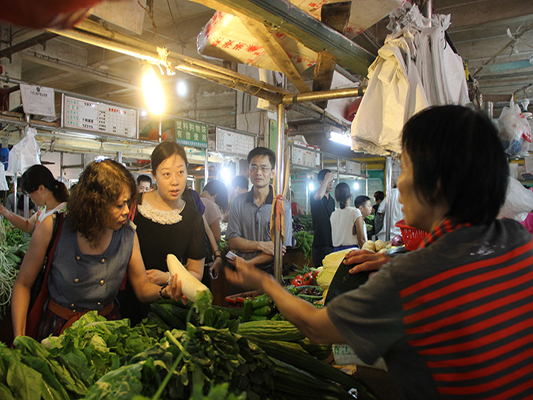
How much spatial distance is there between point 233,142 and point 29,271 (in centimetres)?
610

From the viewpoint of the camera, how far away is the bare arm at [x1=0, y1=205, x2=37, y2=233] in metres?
5.12

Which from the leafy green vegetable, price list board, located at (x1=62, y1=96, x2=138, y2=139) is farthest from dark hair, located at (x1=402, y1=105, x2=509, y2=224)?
price list board, located at (x1=62, y1=96, x2=138, y2=139)

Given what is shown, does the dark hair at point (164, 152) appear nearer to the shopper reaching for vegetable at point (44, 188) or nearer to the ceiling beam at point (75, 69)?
the shopper reaching for vegetable at point (44, 188)

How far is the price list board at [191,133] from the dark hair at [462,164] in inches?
238

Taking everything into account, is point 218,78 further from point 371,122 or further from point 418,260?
point 418,260

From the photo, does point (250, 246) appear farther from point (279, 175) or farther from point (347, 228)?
point (347, 228)

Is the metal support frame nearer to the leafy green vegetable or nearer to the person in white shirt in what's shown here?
the leafy green vegetable

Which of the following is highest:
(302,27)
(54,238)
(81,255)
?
(302,27)

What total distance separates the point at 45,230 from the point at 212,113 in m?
12.8

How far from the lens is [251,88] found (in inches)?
99.1

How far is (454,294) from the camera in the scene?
2.90ft

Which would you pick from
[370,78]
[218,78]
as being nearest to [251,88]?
[218,78]

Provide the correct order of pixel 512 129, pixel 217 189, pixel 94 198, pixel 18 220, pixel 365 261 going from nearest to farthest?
1. pixel 365 261
2. pixel 94 198
3. pixel 512 129
4. pixel 18 220
5. pixel 217 189

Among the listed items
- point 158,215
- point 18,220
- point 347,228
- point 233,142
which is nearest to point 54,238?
point 158,215
